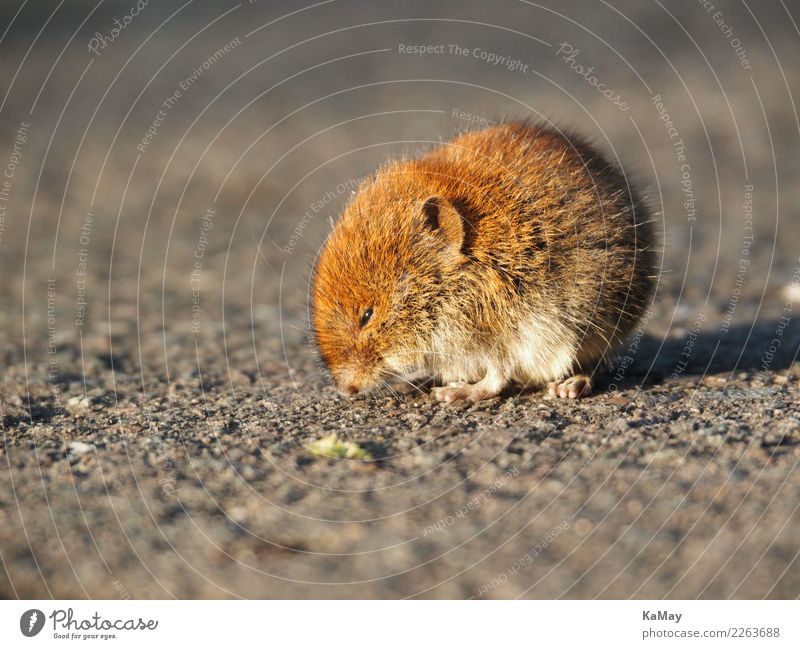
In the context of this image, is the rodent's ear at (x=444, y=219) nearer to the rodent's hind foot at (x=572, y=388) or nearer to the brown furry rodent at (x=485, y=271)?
the brown furry rodent at (x=485, y=271)

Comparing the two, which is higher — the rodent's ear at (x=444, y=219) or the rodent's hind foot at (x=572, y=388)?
the rodent's ear at (x=444, y=219)

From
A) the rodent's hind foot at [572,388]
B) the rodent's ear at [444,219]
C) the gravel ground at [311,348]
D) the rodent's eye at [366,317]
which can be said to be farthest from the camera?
the rodent's hind foot at [572,388]

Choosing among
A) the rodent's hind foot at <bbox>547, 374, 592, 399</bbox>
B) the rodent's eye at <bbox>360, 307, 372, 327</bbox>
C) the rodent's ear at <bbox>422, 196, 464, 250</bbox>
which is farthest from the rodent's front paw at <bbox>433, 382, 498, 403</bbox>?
the rodent's ear at <bbox>422, 196, 464, 250</bbox>

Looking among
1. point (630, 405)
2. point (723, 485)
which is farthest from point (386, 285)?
point (723, 485)

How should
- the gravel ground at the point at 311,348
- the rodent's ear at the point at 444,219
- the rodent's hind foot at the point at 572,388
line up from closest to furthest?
the gravel ground at the point at 311,348
the rodent's ear at the point at 444,219
the rodent's hind foot at the point at 572,388

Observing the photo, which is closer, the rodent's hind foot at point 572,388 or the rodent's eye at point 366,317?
the rodent's eye at point 366,317

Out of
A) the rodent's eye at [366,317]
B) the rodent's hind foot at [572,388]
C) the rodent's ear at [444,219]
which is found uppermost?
the rodent's ear at [444,219]

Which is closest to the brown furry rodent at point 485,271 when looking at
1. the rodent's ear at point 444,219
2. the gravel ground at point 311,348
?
the rodent's ear at point 444,219
